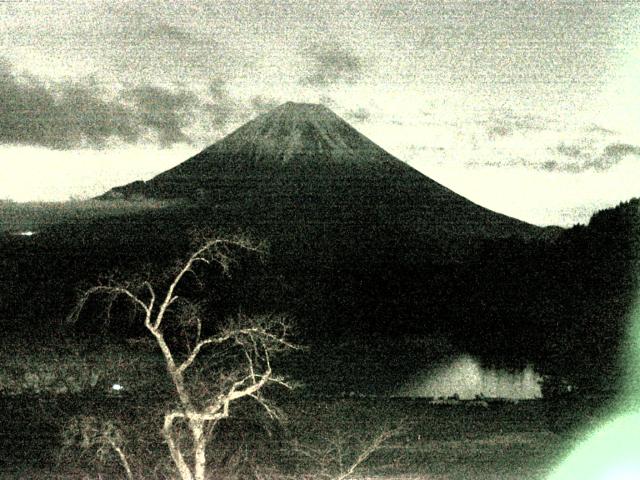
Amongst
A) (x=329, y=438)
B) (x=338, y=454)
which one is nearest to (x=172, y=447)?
(x=338, y=454)

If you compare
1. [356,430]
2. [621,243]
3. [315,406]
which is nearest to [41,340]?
[315,406]

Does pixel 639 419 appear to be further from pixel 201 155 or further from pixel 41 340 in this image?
pixel 201 155

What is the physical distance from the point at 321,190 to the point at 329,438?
54.4 metres

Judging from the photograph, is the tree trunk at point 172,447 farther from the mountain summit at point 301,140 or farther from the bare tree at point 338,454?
the mountain summit at point 301,140

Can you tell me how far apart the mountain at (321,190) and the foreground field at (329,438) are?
3931 cm

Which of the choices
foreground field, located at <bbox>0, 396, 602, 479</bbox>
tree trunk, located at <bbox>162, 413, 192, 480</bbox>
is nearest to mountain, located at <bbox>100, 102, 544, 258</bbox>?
foreground field, located at <bbox>0, 396, 602, 479</bbox>

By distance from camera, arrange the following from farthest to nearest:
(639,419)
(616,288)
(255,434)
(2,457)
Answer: (616,288), (639,419), (255,434), (2,457)

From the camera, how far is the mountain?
5522 cm

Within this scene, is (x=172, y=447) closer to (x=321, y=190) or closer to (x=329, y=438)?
(x=329, y=438)

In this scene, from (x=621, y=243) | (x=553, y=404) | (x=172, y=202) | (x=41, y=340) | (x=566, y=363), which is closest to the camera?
(x=553, y=404)

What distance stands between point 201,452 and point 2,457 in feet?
15.4

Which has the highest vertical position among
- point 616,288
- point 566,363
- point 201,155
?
point 201,155

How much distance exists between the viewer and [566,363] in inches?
647

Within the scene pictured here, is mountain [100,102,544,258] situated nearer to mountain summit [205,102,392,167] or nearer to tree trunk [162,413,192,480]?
mountain summit [205,102,392,167]
